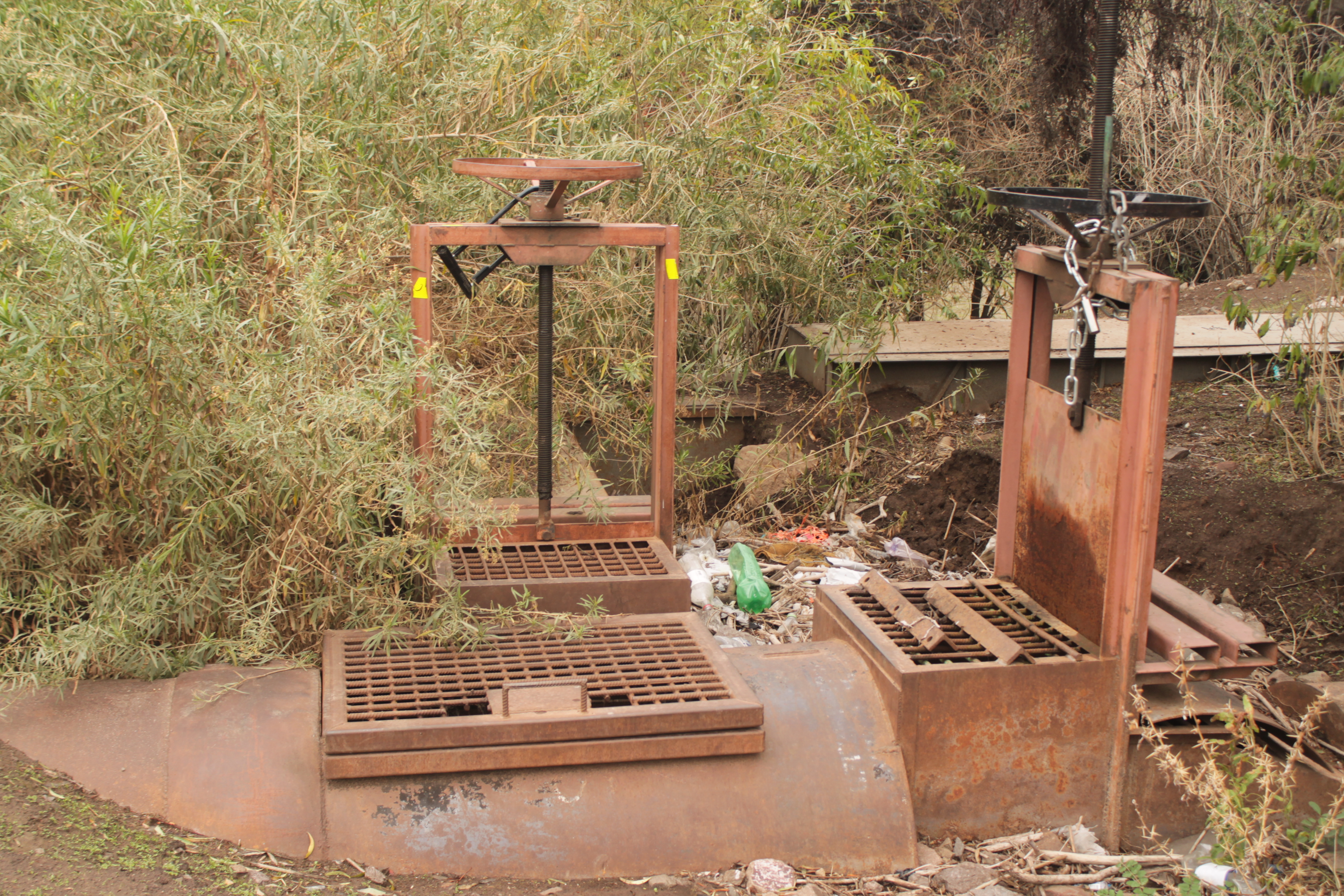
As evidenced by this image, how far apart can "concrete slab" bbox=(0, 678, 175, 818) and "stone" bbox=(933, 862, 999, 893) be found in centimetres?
195

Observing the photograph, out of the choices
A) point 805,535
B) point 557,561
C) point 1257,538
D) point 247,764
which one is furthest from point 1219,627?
point 247,764

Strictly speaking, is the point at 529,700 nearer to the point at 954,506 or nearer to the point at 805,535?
the point at 805,535

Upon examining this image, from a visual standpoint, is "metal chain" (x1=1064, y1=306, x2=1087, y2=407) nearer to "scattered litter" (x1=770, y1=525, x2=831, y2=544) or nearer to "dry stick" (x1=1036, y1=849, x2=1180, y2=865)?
"dry stick" (x1=1036, y1=849, x2=1180, y2=865)

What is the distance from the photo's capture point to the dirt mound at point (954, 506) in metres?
5.41

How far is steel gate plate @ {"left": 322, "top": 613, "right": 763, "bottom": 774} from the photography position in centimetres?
281

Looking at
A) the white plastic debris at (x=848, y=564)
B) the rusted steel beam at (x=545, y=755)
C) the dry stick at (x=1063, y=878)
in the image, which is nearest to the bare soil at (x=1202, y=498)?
the white plastic debris at (x=848, y=564)

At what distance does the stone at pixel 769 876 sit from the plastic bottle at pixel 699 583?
61.5 inches

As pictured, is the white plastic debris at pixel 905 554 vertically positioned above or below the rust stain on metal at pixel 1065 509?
below

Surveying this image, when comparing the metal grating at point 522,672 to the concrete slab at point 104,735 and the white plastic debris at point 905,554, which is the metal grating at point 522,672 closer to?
the concrete slab at point 104,735

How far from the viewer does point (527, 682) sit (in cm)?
292

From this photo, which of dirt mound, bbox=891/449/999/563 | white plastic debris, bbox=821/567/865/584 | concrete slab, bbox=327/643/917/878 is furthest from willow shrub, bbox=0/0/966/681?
white plastic debris, bbox=821/567/865/584

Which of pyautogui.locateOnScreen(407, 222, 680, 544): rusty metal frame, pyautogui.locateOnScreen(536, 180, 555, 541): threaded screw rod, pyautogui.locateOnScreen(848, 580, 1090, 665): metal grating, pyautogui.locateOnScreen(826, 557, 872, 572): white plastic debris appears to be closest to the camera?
pyautogui.locateOnScreen(848, 580, 1090, 665): metal grating

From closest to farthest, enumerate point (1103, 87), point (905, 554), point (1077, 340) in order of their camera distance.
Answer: point (1103, 87), point (1077, 340), point (905, 554)

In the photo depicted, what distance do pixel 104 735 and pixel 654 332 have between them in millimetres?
2187
